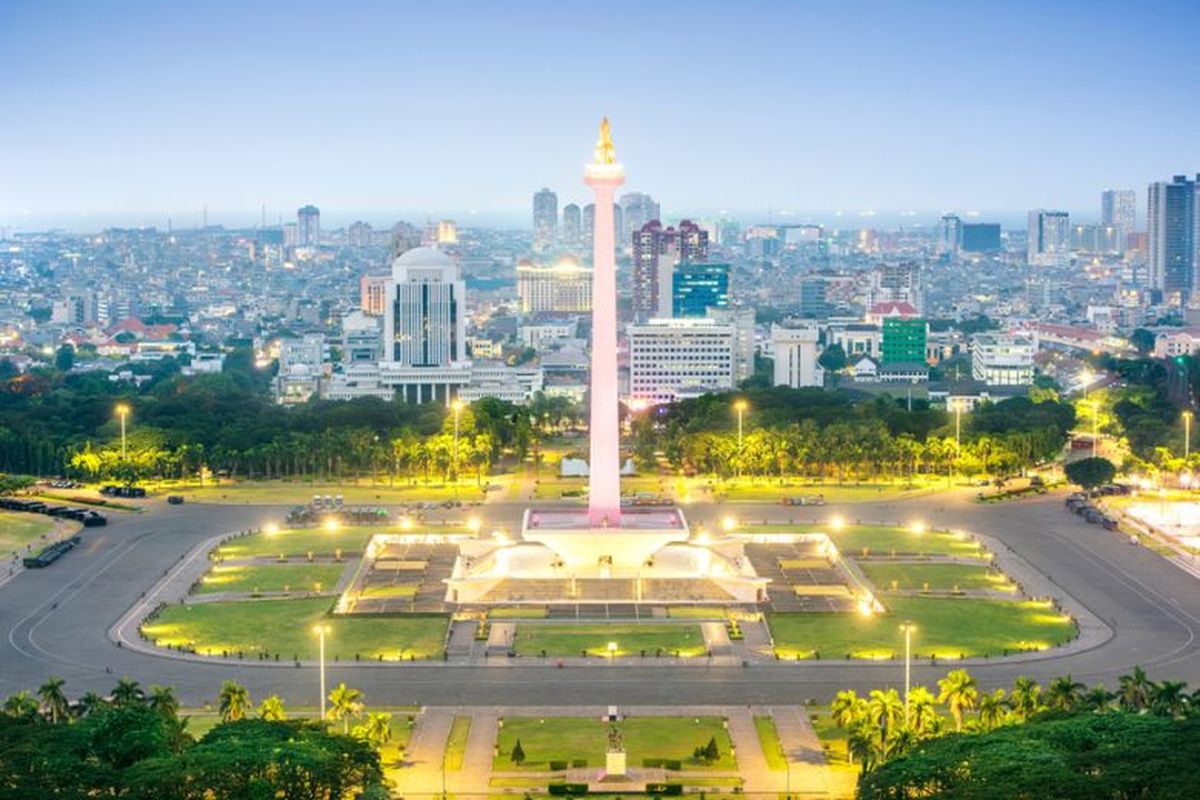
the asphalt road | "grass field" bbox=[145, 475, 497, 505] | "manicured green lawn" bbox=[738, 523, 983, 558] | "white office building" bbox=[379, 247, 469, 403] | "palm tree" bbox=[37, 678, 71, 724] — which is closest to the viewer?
"palm tree" bbox=[37, 678, 71, 724]

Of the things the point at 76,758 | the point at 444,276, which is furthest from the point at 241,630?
the point at 444,276

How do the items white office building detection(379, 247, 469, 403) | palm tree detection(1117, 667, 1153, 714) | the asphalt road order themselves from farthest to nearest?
white office building detection(379, 247, 469, 403)
the asphalt road
palm tree detection(1117, 667, 1153, 714)

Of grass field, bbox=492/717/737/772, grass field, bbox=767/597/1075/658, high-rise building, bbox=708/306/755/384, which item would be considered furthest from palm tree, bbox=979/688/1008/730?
high-rise building, bbox=708/306/755/384

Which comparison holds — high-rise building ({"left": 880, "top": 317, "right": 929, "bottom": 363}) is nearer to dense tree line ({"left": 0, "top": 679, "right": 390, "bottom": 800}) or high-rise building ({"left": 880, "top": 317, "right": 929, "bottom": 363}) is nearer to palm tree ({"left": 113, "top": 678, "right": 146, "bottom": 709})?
palm tree ({"left": 113, "top": 678, "right": 146, "bottom": 709})

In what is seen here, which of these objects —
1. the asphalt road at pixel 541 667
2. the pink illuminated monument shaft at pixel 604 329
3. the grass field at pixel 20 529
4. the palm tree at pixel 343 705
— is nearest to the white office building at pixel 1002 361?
the asphalt road at pixel 541 667

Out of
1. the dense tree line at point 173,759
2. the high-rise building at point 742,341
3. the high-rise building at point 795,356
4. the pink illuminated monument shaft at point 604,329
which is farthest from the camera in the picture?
the high-rise building at point 742,341

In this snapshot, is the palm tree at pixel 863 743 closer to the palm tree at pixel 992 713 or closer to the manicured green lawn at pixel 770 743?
the manicured green lawn at pixel 770 743

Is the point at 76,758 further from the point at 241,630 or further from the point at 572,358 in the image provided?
the point at 572,358
